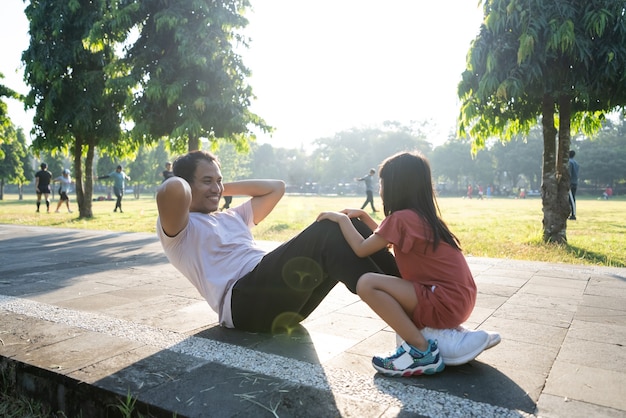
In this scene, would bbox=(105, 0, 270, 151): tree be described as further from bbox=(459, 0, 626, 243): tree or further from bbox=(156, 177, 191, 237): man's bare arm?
bbox=(156, 177, 191, 237): man's bare arm

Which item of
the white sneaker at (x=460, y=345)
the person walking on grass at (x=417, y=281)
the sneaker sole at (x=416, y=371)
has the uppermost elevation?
the person walking on grass at (x=417, y=281)

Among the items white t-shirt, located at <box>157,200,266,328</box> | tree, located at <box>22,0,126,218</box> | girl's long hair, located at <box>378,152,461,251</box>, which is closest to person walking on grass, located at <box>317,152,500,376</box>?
girl's long hair, located at <box>378,152,461,251</box>

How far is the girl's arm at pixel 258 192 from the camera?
3.41 meters

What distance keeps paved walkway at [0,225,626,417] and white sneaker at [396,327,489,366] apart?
0.08 metres

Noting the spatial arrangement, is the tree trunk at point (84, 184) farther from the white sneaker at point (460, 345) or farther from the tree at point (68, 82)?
the white sneaker at point (460, 345)

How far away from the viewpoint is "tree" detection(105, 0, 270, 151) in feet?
42.4

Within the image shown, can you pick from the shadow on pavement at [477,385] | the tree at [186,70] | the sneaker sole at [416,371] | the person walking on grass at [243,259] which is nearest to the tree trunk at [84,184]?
the tree at [186,70]

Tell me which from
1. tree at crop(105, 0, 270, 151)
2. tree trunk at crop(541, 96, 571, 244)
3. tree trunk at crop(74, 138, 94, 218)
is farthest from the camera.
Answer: tree trunk at crop(74, 138, 94, 218)

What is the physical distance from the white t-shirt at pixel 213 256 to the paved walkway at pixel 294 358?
0.32 meters

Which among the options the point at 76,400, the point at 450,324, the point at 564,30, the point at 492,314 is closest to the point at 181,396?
the point at 76,400

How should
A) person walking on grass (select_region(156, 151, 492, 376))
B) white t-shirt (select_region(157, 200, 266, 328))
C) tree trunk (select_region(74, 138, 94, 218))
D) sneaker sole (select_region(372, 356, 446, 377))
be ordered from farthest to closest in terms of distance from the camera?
tree trunk (select_region(74, 138, 94, 218)), white t-shirt (select_region(157, 200, 266, 328)), person walking on grass (select_region(156, 151, 492, 376)), sneaker sole (select_region(372, 356, 446, 377))

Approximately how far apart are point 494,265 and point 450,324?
4.34m

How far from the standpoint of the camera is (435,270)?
248 centimetres

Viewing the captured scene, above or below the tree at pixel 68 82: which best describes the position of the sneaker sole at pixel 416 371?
below
